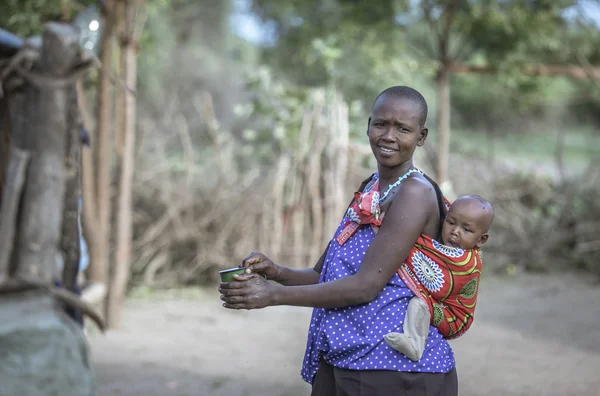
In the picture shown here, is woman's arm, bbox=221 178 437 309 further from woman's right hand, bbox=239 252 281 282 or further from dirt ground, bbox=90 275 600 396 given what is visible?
dirt ground, bbox=90 275 600 396

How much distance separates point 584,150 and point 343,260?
18923 millimetres

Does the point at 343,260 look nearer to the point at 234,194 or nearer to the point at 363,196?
the point at 363,196

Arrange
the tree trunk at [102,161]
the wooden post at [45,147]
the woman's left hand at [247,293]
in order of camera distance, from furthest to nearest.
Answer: the tree trunk at [102,161] → the wooden post at [45,147] → the woman's left hand at [247,293]

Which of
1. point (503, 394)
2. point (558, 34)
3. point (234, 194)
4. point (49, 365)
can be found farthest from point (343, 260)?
point (558, 34)

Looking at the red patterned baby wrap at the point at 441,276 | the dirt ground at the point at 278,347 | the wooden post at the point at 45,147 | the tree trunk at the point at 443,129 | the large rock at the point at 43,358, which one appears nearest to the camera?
the large rock at the point at 43,358

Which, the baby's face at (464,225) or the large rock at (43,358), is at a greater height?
the baby's face at (464,225)

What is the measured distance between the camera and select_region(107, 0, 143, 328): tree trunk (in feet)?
17.4

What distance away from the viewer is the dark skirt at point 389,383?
1.83m

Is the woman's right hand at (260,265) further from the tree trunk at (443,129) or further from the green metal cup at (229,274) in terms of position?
the tree trunk at (443,129)

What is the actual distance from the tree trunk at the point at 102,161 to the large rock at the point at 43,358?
3848mm

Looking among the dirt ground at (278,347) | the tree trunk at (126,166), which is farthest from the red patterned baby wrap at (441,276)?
the tree trunk at (126,166)

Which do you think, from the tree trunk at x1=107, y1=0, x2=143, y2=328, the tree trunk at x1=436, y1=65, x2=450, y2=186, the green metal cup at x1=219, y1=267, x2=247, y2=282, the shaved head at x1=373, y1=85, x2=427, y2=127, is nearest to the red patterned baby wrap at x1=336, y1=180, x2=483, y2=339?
the shaved head at x1=373, y1=85, x2=427, y2=127

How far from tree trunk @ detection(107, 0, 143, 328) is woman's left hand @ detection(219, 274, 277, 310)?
3.73 m

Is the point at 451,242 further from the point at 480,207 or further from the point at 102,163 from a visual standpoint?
the point at 102,163
